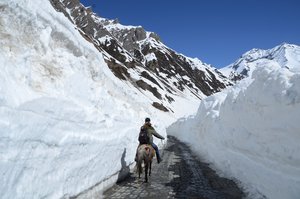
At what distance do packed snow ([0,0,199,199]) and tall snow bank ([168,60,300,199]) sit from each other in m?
4.28

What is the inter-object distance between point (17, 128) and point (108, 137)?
228 inches

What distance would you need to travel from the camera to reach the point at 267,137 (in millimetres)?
11148

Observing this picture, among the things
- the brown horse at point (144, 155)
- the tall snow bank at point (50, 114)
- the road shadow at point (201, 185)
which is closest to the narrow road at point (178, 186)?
the road shadow at point (201, 185)

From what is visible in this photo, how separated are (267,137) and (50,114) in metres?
6.49

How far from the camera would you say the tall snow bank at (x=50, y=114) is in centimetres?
563

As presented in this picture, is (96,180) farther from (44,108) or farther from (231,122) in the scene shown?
(231,122)

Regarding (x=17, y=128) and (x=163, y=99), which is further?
(x=163, y=99)

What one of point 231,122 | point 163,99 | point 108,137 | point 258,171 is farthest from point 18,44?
point 163,99

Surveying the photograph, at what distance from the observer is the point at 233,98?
1783 centimetres

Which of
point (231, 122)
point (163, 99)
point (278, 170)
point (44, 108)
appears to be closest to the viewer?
point (44, 108)

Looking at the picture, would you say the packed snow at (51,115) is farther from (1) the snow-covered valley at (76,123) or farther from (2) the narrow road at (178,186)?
(2) the narrow road at (178,186)

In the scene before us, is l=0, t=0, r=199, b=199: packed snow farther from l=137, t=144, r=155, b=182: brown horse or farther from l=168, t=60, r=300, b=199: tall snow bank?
l=168, t=60, r=300, b=199: tall snow bank

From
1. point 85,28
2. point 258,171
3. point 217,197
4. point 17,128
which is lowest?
point 217,197

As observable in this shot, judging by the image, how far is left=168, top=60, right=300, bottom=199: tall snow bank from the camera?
9.14m
